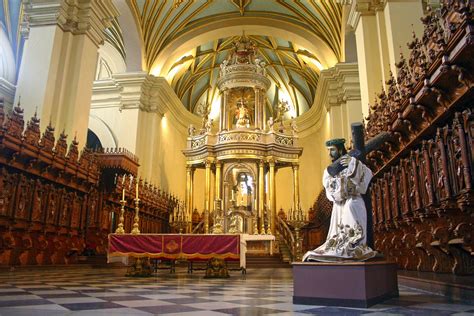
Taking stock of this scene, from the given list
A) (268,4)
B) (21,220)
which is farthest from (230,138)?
(21,220)

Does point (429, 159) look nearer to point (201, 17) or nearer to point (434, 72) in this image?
point (434, 72)

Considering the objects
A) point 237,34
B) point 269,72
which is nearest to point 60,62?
point 237,34

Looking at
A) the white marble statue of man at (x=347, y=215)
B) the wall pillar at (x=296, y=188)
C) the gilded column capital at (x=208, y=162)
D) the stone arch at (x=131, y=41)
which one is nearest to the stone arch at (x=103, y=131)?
the stone arch at (x=131, y=41)

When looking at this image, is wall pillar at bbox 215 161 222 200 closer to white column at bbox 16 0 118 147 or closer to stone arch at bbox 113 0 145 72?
stone arch at bbox 113 0 145 72

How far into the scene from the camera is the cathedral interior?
420 centimetres

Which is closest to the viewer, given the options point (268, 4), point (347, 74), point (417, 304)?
point (417, 304)

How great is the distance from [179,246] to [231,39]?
49.1 feet

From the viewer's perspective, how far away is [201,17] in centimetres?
1756

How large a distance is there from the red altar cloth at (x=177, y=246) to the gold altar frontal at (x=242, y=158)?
7.08 m

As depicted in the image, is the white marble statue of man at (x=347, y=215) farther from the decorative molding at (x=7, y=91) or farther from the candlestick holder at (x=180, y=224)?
the decorative molding at (x=7, y=91)

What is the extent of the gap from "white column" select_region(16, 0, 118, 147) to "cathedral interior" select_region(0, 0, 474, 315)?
0.04 meters

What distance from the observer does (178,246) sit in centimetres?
696

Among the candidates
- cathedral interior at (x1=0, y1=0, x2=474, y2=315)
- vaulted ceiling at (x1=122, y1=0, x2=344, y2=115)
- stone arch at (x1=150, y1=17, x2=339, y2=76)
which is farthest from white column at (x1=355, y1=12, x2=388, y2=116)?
stone arch at (x1=150, y1=17, x2=339, y2=76)

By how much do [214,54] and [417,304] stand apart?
1879 centimetres
